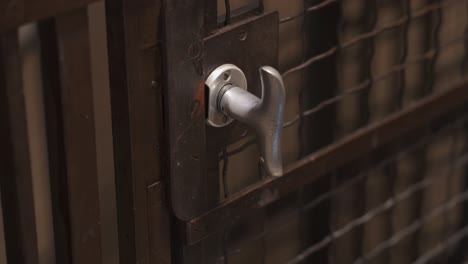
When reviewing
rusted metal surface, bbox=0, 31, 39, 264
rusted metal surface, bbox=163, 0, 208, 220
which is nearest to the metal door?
rusted metal surface, bbox=163, 0, 208, 220

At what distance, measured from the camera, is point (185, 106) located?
755 millimetres

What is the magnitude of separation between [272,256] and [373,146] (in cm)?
21

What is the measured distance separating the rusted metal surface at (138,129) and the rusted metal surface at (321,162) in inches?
1.5

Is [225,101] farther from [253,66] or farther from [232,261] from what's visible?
[232,261]

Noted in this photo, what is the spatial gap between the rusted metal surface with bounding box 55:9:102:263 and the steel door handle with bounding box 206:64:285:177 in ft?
0.38

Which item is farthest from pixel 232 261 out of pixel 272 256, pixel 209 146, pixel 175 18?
pixel 175 18

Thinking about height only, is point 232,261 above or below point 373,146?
below

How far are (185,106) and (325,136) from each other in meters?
0.40

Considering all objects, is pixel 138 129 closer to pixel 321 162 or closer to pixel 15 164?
pixel 15 164

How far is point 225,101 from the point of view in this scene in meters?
0.77

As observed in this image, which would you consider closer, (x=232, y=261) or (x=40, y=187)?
(x=40, y=187)

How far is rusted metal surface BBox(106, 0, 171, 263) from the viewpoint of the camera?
705mm

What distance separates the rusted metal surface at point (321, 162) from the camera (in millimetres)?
833

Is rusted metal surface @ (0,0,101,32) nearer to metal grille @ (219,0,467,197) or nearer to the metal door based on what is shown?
the metal door
